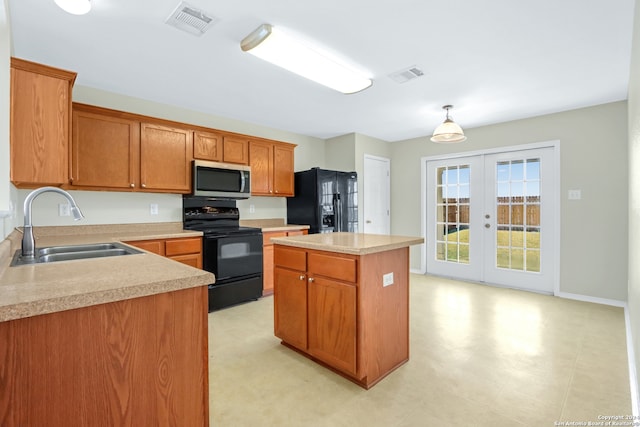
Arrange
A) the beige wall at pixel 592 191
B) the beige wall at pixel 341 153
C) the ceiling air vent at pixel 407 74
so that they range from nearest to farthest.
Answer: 1. the ceiling air vent at pixel 407 74
2. the beige wall at pixel 592 191
3. the beige wall at pixel 341 153

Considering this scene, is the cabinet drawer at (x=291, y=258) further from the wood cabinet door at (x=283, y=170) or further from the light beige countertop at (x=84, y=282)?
the wood cabinet door at (x=283, y=170)

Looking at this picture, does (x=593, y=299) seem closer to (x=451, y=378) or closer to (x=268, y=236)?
(x=451, y=378)

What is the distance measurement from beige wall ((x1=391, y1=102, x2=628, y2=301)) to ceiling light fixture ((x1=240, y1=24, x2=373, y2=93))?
9.22ft

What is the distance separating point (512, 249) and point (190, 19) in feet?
15.4

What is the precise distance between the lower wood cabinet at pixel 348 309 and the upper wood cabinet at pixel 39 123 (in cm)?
177

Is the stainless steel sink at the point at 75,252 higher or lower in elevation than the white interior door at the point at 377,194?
lower

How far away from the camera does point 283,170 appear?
462 centimetres

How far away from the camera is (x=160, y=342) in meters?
1.02

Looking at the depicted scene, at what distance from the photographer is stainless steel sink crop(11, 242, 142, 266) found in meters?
1.79

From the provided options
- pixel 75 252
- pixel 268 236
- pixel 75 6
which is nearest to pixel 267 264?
pixel 268 236

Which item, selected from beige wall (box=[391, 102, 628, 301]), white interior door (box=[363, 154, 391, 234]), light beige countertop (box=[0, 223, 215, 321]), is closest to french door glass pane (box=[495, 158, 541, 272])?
beige wall (box=[391, 102, 628, 301])

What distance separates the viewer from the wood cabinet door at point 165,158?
334 cm

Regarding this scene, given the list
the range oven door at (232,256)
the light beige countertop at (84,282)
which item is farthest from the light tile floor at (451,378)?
the light beige countertop at (84,282)

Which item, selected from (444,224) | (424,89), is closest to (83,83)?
(424,89)
